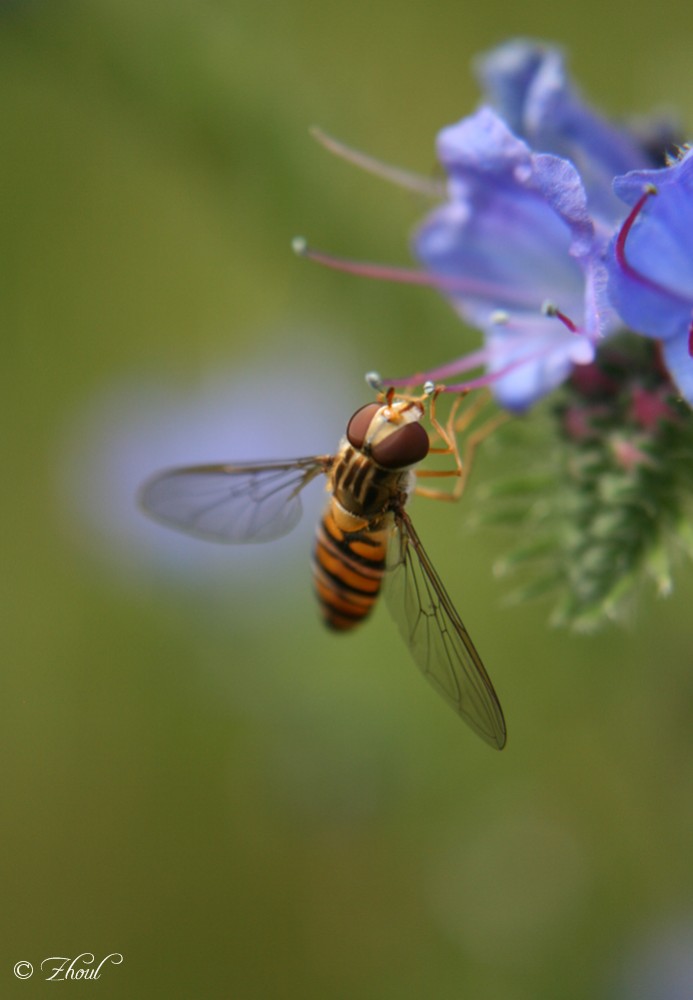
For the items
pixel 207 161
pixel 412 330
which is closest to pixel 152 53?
pixel 207 161

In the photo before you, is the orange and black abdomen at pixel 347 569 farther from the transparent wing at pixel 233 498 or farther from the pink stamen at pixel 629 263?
the pink stamen at pixel 629 263

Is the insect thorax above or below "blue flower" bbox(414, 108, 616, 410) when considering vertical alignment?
below

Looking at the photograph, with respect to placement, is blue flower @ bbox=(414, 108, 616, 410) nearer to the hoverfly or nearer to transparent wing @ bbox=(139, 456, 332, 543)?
the hoverfly

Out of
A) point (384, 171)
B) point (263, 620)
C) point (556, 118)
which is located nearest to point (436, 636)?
point (384, 171)

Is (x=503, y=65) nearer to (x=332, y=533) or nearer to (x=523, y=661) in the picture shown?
(x=332, y=533)

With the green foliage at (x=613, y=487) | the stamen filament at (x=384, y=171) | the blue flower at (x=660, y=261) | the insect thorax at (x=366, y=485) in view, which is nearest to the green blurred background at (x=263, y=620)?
the green foliage at (x=613, y=487)

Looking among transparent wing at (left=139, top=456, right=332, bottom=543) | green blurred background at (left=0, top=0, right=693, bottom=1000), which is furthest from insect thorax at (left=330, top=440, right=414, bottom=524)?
green blurred background at (left=0, top=0, right=693, bottom=1000)
